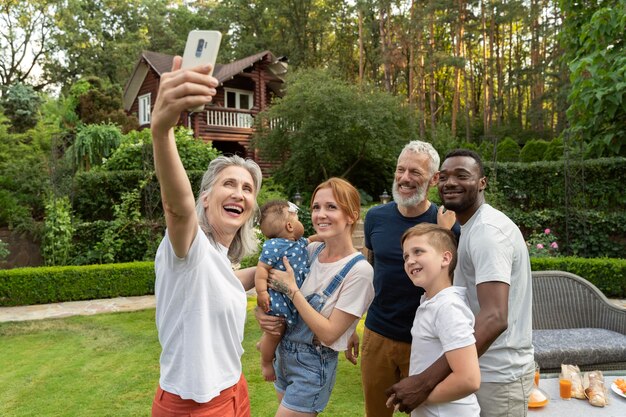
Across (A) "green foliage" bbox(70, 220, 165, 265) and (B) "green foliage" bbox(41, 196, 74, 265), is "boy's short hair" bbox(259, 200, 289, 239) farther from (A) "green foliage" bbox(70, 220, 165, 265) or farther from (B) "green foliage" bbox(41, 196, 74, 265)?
(B) "green foliage" bbox(41, 196, 74, 265)

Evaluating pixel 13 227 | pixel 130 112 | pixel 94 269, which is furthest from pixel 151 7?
pixel 94 269

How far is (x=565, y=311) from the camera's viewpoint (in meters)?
4.75

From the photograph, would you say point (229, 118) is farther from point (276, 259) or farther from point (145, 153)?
point (276, 259)

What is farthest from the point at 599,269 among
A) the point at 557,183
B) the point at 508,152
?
the point at 508,152

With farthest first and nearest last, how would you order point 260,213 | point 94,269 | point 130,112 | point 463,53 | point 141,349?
point 463,53, point 130,112, point 94,269, point 141,349, point 260,213

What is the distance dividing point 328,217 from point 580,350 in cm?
325

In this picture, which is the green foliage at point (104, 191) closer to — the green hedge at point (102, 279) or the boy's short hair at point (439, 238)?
the green hedge at point (102, 279)

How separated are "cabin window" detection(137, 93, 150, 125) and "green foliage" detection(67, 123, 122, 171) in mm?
9424

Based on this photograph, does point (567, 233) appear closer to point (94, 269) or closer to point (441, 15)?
point (94, 269)

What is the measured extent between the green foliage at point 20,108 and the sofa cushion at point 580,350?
2149cm

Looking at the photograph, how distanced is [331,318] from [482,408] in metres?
0.68

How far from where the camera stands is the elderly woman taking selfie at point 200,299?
131 centimetres

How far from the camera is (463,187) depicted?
1.96 m

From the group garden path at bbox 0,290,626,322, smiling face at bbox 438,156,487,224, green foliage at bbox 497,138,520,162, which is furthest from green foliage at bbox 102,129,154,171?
green foliage at bbox 497,138,520,162
